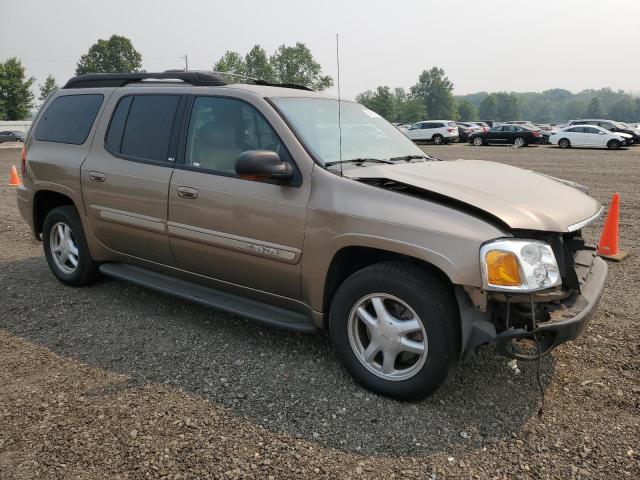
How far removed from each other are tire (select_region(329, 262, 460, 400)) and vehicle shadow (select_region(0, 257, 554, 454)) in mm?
148

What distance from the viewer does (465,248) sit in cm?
283

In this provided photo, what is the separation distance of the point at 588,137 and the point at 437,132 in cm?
993

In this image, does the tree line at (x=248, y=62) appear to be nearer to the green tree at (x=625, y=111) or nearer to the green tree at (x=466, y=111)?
the green tree at (x=466, y=111)

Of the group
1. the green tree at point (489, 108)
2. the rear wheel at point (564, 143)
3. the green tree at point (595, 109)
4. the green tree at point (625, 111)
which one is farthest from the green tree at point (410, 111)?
the rear wheel at point (564, 143)

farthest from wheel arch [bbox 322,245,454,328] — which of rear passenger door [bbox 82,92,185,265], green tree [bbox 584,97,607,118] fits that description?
green tree [bbox 584,97,607,118]

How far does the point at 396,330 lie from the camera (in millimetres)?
3133

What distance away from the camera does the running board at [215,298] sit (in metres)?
3.57

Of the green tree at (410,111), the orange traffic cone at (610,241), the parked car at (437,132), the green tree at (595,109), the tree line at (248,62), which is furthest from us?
the green tree at (595,109)

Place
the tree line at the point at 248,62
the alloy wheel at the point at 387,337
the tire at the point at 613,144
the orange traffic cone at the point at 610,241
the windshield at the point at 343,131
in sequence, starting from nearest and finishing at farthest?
the alloy wheel at the point at 387,337 < the windshield at the point at 343,131 < the orange traffic cone at the point at 610,241 < the tire at the point at 613,144 < the tree line at the point at 248,62

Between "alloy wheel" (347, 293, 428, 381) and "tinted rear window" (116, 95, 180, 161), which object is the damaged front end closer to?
"alloy wheel" (347, 293, 428, 381)

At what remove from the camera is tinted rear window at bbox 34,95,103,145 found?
16.1 feet

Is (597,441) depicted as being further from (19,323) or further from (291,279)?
(19,323)

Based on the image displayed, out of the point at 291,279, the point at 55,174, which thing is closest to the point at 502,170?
the point at 291,279

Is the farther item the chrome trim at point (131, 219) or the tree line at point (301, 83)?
the tree line at point (301, 83)
